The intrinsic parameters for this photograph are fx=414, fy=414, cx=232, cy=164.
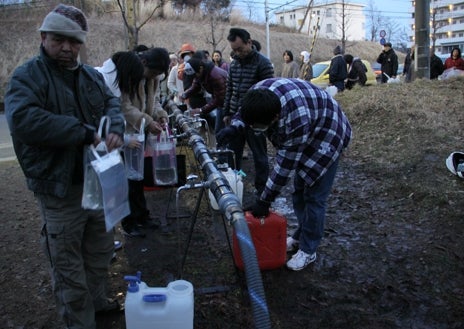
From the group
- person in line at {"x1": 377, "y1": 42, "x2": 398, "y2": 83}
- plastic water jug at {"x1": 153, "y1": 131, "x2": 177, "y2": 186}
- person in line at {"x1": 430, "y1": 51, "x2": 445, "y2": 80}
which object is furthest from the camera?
person in line at {"x1": 377, "y1": 42, "x2": 398, "y2": 83}

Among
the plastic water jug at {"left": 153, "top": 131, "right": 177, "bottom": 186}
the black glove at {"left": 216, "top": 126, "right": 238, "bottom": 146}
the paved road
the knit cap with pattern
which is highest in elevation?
the knit cap with pattern

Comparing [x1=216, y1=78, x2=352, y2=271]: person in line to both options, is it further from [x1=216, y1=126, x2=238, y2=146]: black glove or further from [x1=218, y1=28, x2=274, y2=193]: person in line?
[x1=218, y1=28, x2=274, y2=193]: person in line

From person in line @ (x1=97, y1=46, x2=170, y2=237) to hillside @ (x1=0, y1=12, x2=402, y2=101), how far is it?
21.0 meters

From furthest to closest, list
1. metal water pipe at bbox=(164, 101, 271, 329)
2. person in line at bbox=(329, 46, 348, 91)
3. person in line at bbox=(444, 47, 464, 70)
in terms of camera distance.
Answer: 1. person in line at bbox=(444, 47, 464, 70)
2. person in line at bbox=(329, 46, 348, 91)
3. metal water pipe at bbox=(164, 101, 271, 329)

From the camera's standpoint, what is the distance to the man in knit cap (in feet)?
6.60

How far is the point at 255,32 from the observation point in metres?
38.4

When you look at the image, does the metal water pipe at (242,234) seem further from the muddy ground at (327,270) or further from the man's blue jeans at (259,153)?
the man's blue jeans at (259,153)

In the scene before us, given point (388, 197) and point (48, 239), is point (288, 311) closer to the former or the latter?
Result: point (48, 239)

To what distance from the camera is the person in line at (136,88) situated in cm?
338

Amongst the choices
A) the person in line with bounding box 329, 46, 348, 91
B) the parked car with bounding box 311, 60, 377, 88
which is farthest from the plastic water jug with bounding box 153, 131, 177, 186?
the parked car with bounding box 311, 60, 377, 88

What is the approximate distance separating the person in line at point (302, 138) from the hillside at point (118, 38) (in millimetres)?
22426

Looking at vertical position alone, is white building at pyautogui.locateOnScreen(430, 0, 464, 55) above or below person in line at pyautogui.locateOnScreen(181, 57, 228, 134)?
above

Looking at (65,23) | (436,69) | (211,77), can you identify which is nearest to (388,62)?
(436,69)

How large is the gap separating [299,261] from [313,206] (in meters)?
0.48
